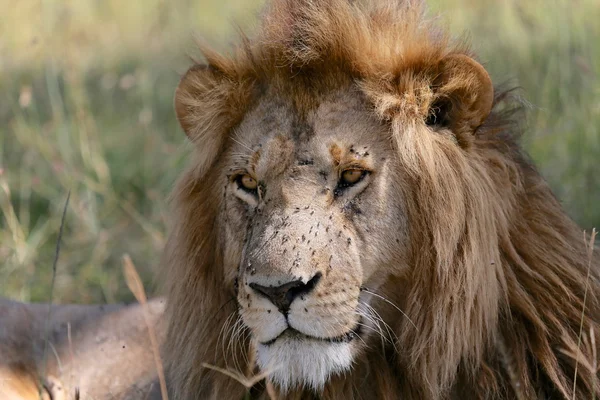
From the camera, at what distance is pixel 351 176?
3000 mm

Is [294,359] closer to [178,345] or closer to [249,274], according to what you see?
[249,274]

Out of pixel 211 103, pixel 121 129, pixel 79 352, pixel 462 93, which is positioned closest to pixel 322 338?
pixel 462 93

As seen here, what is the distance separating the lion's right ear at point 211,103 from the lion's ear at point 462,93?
27.0 inches

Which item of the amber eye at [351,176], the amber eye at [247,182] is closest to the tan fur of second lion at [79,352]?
the amber eye at [247,182]

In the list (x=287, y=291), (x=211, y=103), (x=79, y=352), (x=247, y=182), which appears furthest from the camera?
(x=79, y=352)

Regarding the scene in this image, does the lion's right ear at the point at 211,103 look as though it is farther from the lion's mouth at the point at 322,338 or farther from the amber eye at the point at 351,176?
the lion's mouth at the point at 322,338

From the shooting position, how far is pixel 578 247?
10.4ft

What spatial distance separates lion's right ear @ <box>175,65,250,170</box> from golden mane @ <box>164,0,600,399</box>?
104 mm

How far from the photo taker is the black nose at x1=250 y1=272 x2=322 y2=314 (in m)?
2.72

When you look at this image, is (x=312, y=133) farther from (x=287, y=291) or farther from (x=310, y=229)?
(x=287, y=291)

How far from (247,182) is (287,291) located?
0.57 m

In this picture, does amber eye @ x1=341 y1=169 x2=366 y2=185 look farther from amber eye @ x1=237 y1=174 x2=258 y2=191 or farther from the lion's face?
amber eye @ x1=237 y1=174 x2=258 y2=191

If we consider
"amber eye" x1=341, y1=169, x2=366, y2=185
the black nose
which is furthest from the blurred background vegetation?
the black nose

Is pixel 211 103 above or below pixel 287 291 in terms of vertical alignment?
above
